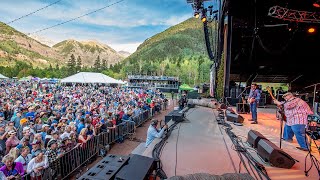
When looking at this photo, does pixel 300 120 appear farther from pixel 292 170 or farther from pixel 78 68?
pixel 78 68

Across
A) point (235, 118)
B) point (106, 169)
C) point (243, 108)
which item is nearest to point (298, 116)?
point (235, 118)

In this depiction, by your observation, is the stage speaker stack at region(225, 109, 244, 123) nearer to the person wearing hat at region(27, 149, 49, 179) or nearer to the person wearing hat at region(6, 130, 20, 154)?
the person wearing hat at region(27, 149, 49, 179)

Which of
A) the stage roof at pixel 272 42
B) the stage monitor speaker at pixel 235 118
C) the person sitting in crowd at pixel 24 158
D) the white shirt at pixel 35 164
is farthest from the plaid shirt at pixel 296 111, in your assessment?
the stage roof at pixel 272 42

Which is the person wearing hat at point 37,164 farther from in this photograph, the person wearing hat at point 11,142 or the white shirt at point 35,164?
the person wearing hat at point 11,142

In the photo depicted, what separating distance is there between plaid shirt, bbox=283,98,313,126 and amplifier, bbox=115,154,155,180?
368 centimetres

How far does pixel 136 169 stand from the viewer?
2.73 meters

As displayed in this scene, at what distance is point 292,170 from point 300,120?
152 centimetres

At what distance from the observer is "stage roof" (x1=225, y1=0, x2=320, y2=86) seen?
34.9ft

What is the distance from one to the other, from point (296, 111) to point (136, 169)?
161 inches

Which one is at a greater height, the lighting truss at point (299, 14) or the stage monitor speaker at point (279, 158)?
the lighting truss at point (299, 14)

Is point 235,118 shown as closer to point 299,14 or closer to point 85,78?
point 299,14

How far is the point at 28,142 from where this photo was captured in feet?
19.3

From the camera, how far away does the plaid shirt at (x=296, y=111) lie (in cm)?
464

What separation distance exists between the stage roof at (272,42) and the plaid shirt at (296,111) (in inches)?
259
